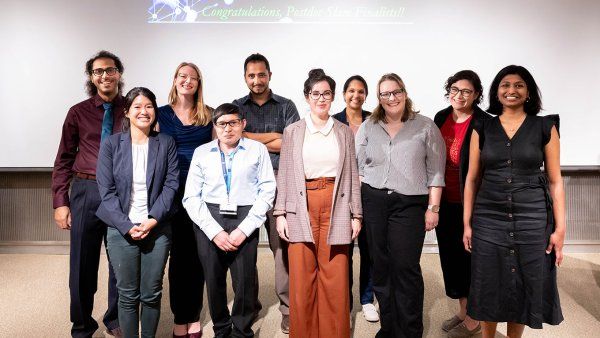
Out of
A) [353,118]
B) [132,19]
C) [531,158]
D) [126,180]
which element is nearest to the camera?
[531,158]

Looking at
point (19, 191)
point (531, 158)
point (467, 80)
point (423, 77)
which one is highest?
point (423, 77)

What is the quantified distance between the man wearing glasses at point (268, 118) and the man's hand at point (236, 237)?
0.43m

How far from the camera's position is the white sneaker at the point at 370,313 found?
2.71 m

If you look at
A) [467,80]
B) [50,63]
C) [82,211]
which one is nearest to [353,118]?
[467,80]

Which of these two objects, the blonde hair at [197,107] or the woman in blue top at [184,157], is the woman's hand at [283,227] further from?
the blonde hair at [197,107]

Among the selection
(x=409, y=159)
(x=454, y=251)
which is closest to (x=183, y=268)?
(x=409, y=159)

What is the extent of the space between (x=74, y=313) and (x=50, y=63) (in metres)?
2.48

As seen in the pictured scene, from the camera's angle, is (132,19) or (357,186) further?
(132,19)

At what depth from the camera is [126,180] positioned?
206 centimetres

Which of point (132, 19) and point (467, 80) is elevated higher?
point (132, 19)

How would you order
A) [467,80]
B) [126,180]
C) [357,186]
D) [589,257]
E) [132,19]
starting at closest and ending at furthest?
[126,180] → [357,186] → [467,80] → [132,19] → [589,257]

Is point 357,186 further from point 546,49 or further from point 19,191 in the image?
point 19,191

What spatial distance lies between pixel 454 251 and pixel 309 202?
40.9 inches

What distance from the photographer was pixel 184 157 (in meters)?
→ 2.36
